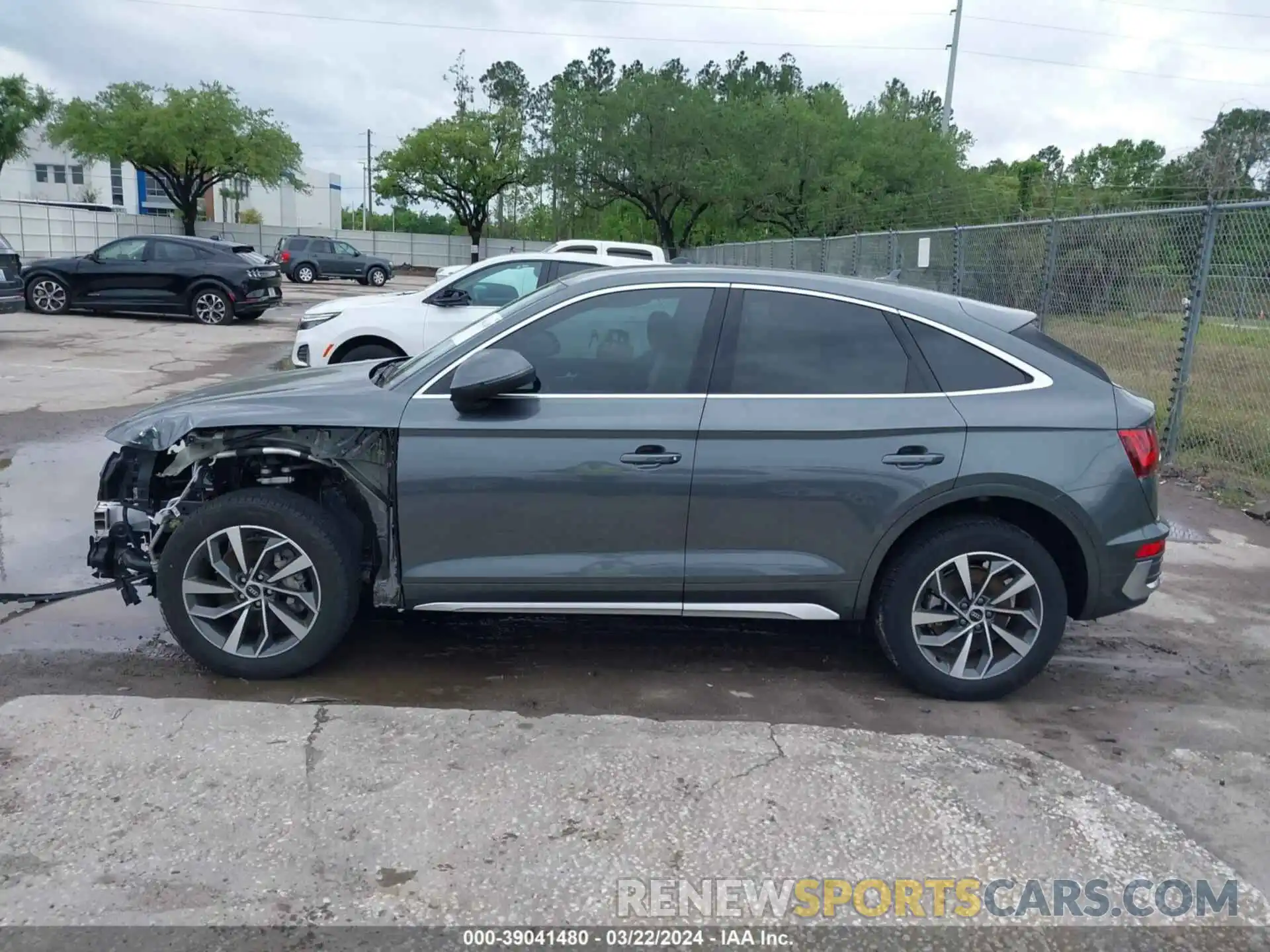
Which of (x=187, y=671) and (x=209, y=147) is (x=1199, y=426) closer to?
(x=187, y=671)

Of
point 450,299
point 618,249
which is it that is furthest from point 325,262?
point 450,299

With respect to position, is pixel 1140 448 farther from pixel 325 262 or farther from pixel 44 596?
pixel 325 262

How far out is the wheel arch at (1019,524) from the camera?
414 cm

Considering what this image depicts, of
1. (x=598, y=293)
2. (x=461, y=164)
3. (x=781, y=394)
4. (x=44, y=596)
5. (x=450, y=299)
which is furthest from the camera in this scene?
(x=461, y=164)

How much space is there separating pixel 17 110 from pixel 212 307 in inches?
1133

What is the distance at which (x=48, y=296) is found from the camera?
19.1 metres

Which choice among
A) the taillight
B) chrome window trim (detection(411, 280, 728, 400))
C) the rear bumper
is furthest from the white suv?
the rear bumper

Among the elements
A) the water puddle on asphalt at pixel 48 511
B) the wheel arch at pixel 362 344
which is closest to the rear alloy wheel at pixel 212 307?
the wheel arch at pixel 362 344

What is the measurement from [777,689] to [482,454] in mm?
1614

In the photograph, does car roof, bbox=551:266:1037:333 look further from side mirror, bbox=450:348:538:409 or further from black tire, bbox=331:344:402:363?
black tire, bbox=331:344:402:363

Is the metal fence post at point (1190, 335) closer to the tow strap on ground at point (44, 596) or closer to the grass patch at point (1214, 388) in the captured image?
the grass patch at point (1214, 388)

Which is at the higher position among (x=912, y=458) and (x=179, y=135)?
(x=179, y=135)

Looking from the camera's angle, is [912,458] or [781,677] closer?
[912,458]

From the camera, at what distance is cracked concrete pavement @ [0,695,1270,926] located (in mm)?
2939
